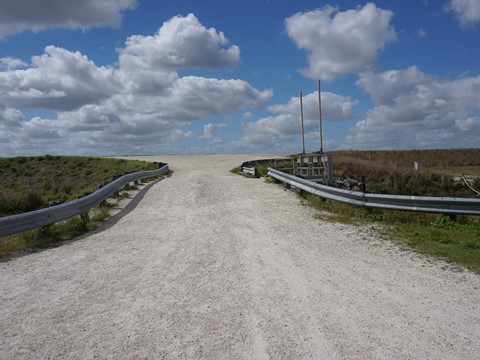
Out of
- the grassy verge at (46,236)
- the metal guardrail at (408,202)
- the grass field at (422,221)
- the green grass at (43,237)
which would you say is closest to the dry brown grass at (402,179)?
the grass field at (422,221)

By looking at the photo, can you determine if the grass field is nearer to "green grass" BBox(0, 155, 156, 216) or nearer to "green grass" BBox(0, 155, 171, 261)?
"green grass" BBox(0, 155, 171, 261)

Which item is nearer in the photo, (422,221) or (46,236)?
(46,236)

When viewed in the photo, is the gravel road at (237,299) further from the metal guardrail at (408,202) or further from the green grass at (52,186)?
the metal guardrail at (408,202)

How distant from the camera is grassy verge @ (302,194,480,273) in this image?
734 centimetres

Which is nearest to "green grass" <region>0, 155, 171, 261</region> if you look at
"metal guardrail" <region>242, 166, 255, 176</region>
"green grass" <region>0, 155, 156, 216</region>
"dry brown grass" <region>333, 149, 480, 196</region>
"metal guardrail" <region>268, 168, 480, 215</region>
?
"green grass" <region>0, 155, 156, 216</region>

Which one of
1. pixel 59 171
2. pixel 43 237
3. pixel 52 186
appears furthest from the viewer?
pixel 59 171

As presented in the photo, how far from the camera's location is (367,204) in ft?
37.6

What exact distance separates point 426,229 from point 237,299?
19.4ft

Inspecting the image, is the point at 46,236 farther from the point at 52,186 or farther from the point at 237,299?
the point at 52,186

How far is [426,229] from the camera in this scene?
947 cm

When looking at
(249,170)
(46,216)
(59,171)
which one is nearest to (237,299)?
(46,216)

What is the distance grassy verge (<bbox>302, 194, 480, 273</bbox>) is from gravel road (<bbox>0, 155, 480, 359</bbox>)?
47 centimetres

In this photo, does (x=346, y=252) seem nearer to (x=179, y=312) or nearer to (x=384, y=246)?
(x=384, y=246)

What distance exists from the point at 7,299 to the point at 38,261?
2.07 metres
